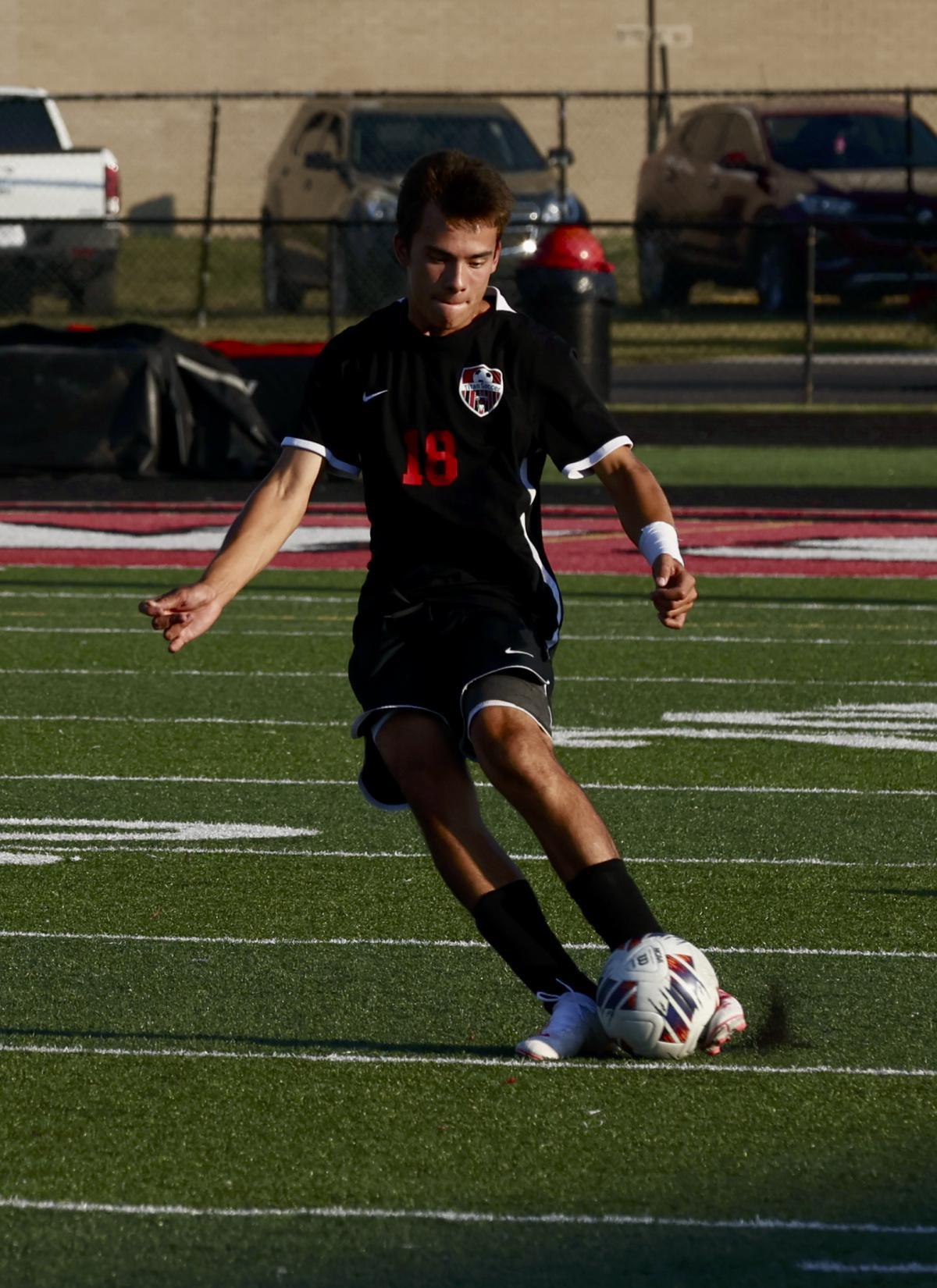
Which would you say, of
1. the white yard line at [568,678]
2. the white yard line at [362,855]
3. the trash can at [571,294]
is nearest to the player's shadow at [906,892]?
the white yard line at [362,855]

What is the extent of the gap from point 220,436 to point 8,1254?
554 inches

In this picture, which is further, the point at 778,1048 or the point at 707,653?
the point at 707,653

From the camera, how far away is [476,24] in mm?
40406

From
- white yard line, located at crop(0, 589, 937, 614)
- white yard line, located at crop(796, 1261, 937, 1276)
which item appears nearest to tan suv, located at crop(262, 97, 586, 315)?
white yard line, located at crop(0, 589, 937, 614)

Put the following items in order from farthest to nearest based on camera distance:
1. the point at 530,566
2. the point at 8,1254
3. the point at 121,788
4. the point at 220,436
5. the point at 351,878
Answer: the point at 220,436 → the point at 121,788 → the point at 351,878 → the point at 530,566 → the point at 8,1254

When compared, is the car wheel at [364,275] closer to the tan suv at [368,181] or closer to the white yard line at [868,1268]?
the tan suv at [368,181]

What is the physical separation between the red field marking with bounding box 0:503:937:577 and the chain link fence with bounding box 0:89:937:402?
7.14m

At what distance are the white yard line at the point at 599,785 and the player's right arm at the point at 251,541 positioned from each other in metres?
3.16

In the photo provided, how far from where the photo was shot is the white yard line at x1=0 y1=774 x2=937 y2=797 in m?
7.99

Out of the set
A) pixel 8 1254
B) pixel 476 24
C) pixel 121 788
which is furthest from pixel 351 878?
pixel 476 24

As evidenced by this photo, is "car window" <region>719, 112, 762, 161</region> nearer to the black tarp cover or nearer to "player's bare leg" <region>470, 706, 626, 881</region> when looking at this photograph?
the black tarp cover

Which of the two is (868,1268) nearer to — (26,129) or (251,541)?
(251,541)

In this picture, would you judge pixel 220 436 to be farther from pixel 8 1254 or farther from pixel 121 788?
pixel 8 1254

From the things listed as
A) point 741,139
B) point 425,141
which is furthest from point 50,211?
point 741,139
